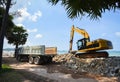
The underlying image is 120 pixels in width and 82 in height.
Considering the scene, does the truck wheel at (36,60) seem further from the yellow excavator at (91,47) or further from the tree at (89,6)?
the tree at (89,6)

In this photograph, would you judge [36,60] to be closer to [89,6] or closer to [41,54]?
[41,54]

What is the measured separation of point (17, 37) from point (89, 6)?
151 feet

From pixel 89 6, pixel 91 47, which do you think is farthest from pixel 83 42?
pixel 89 6

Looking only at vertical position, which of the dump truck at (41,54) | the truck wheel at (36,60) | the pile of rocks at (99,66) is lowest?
the pile of rocks at (99,66)

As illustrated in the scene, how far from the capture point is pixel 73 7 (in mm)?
11836

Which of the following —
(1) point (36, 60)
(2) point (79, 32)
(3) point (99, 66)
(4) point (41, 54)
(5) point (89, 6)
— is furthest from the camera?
(2) point (79, 32)

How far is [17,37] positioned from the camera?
186ft

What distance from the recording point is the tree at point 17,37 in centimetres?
5504

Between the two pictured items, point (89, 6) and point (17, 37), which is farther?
point (17, 37)

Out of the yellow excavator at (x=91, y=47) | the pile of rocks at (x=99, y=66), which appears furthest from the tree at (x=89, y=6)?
the yellow excavator at (x=91, y=47)

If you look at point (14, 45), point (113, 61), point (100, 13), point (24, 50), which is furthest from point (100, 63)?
point (14, 45)

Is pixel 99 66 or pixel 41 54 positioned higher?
pixel 41 54

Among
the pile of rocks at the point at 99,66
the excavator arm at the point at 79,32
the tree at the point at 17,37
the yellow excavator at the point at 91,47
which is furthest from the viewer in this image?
the tree at the point at 17,37

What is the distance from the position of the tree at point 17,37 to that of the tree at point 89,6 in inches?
1715
